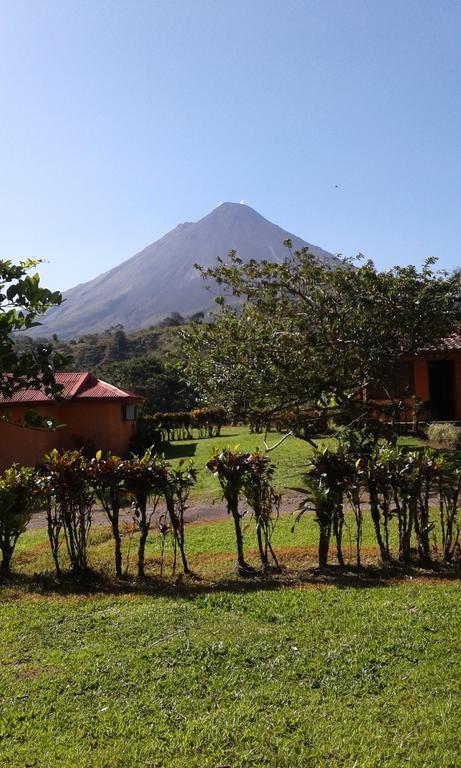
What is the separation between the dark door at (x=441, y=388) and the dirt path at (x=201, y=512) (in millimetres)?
9915

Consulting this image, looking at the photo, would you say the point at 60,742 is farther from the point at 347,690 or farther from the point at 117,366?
the point at 117,366

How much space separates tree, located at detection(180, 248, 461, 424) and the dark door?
6868 mm

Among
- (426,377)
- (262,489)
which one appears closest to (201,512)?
(262,489)

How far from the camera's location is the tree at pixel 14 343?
2.64 m

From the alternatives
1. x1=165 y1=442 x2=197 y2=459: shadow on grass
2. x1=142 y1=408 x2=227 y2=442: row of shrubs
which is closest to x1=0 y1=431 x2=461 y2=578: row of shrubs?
x1=165 y1=442 x2=197 y2=459: shadow on grass

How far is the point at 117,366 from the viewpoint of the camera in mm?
41562

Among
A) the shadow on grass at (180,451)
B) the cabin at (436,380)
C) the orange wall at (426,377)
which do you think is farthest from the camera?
the shadow on grass at (180,451)

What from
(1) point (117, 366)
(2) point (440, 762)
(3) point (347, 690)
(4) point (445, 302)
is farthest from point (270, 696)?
(1) point (117, 366)

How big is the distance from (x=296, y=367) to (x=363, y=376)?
4.98 feet

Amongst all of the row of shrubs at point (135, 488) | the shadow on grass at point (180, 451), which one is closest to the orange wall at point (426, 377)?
the shadow on grass at point (180, 451)

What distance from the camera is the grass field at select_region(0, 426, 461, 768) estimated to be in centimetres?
298

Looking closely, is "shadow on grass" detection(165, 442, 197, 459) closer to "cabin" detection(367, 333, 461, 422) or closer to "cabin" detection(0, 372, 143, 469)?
"cabin" detection(0, 372, 143, 469)

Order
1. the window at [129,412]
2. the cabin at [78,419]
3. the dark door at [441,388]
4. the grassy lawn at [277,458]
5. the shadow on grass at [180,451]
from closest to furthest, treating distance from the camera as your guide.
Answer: the grassy lawn at [277,458] → the cabin at [78,419] → the dark door at [441,388] → the window at [129,412] → the shadow on grass at [180,451]

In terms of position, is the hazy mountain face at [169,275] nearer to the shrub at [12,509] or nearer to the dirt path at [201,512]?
the dirt path at [201,512]
